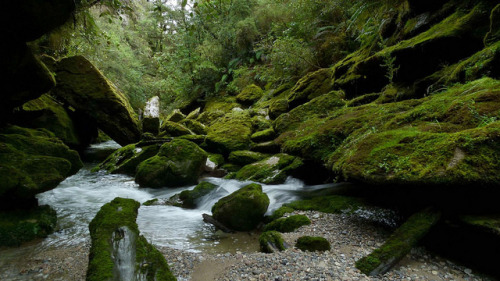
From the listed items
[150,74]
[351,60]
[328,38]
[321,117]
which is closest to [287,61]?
[328,38]

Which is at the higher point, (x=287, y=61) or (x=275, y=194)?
(x=287, y=61)

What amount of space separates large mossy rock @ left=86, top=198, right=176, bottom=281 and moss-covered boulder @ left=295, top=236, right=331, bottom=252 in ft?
→ 5.32

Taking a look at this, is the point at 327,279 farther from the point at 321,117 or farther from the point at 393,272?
the point at 321,117

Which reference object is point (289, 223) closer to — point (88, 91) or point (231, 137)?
point (231, 137)

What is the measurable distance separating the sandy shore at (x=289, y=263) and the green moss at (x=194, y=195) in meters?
2.26

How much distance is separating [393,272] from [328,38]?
11.0 metres

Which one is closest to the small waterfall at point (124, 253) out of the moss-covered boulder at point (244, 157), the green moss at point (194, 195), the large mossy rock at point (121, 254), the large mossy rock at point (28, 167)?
the large mossy rock at point (121, 254)

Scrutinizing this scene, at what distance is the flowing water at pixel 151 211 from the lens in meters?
4.11

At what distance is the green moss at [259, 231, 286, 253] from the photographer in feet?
10.6

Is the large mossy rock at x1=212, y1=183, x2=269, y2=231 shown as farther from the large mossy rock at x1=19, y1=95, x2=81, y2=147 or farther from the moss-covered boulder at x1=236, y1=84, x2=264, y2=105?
the moss-covered boulder at x1=236, y1=84, x2=264, y2=105

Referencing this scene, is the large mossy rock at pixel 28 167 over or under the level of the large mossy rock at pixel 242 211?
over

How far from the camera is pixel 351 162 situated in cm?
371

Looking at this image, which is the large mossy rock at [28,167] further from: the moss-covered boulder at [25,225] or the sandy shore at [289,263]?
the sandy shore at [289,263]

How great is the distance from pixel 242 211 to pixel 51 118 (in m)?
9.67
